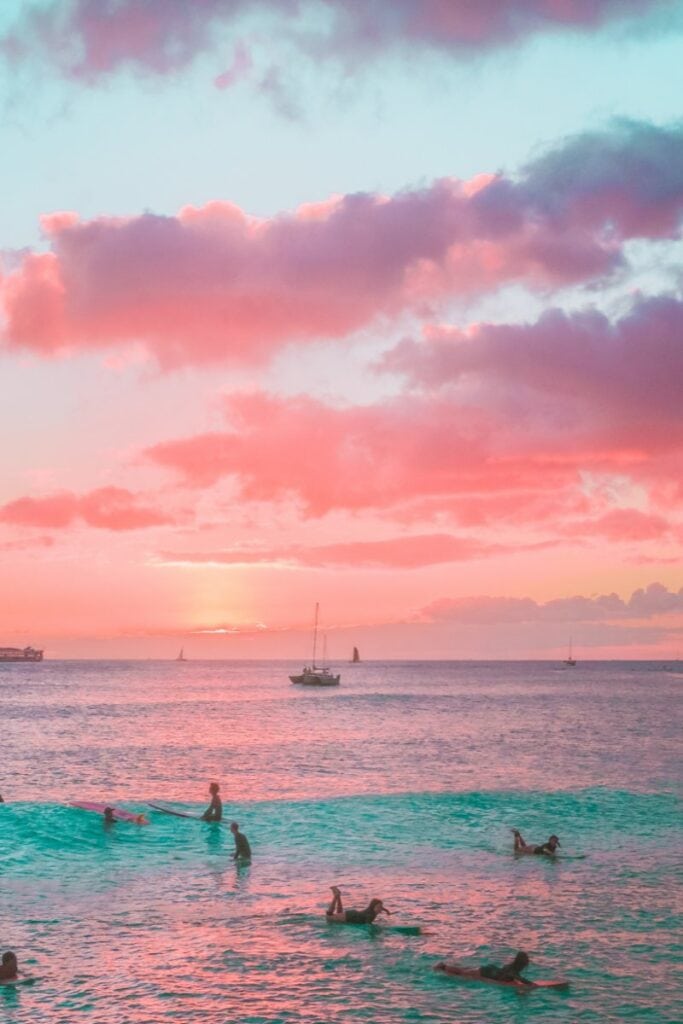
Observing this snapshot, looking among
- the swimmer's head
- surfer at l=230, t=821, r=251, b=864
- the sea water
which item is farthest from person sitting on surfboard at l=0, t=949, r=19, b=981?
surfer at l=230, t=821, r=251, b=864

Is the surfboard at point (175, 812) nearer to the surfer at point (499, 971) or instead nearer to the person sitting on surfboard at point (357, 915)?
the person sitting on surfboard at point (357, 915)

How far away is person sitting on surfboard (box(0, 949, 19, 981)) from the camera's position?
78.4 ft

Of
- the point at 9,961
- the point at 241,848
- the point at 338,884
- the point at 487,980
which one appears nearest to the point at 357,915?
the point at 338,884

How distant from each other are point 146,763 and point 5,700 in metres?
106

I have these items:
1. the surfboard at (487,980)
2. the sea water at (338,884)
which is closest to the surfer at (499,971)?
the surfboard at (487,980)

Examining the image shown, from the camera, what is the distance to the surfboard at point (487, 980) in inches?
938

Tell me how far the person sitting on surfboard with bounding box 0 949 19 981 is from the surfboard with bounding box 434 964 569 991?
10.6 meters

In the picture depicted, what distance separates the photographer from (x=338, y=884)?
114 ft

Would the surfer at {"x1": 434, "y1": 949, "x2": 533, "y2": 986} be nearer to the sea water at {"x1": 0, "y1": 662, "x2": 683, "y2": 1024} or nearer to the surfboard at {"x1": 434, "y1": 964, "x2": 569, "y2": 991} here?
the surfboard at {"x1": 434, "y1": 964, "x2": 569, "y2": 991}

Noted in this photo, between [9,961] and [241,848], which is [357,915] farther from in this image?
[241,848]

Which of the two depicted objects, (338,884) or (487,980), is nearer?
(487,980)

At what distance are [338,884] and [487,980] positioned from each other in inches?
445

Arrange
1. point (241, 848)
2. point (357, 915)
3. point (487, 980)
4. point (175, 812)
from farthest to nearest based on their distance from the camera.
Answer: point (175, 812) < point (241, 848) < point (357, 915) < point (487, 980)

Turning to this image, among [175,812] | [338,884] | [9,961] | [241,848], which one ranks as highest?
[9,961]
